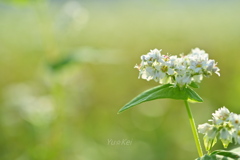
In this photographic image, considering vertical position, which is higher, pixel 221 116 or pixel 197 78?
pixel 197 78

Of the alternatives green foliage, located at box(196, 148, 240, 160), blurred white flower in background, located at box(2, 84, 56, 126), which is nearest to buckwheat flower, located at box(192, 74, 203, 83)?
green foliage, located at box(196, 148, 240, 160)

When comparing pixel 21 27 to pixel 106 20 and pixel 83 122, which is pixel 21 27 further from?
pixel 83 122

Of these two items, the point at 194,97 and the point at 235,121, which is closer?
the point at 235,121

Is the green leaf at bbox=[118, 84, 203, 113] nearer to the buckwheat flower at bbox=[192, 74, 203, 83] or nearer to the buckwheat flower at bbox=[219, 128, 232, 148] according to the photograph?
the buckwheat flower at bbox=[192, 74, 203, 83]

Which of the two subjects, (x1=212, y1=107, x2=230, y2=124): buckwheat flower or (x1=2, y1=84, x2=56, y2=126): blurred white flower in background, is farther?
(x1=2, y1=84, x2=56, y2=126): blurred white flower in background

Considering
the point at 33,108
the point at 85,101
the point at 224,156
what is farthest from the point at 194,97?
the point at 85,101

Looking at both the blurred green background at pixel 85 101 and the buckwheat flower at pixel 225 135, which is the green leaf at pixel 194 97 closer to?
the buckwheat flower at pixel 225 135

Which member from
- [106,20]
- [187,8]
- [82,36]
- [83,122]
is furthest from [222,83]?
[187,8]

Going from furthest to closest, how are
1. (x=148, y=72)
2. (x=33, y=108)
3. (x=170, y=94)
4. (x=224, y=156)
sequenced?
(x=33, y=108) < (x=148, y=72) < (x=170, y=94) < (x=224, y=156)

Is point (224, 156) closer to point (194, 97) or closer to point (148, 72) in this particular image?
point (194, 97)
